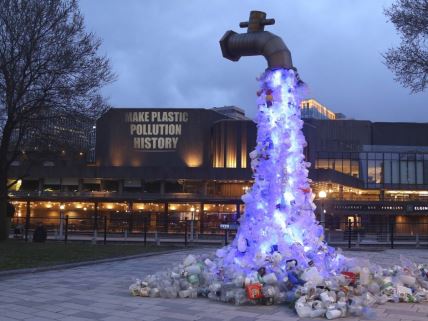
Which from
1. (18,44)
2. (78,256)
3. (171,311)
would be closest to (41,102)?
(18,44)

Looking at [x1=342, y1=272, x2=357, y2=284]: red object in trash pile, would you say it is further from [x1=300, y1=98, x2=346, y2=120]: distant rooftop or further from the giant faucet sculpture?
[x1=300, y1=98, x2=346, y2=120]: distant rooftop

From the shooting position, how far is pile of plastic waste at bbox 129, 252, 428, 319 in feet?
25.5

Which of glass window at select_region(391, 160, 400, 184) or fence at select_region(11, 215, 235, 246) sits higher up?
glass window at select_region(391, 160, 400, 184)

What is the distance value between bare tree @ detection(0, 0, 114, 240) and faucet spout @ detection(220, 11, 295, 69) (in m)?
13.1

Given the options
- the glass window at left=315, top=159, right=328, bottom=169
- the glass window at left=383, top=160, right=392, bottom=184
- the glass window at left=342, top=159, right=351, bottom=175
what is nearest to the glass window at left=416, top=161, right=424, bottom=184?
the glass window at left=383, top=160, right=392, bottom=184

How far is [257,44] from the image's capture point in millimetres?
10953

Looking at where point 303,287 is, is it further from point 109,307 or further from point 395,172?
point 395,172

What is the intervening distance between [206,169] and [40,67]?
5961 centimetres

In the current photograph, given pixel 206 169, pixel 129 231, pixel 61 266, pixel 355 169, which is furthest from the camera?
pixel 355 169

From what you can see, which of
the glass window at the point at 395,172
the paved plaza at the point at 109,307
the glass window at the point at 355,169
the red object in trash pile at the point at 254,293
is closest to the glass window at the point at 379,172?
the glass window at the point at 395,172

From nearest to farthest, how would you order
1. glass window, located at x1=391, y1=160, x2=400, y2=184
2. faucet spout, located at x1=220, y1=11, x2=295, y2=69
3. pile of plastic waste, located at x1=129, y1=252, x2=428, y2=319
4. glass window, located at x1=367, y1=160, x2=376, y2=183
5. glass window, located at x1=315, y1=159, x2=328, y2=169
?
pile of plastic waste, located at x1=129, y1=252, x2=428, y2=319, faucet spout, located at x1=220, y1=11, x2=295, y2=69, glass window, located at x1=315, y1=159, x2=328, y2=169, glass window, located at x1=367, y1=160, x2=376, y2=183, glass window, located at x1=391, y1=160, x2=400, y2=184

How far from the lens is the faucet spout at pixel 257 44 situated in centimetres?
→ 1077

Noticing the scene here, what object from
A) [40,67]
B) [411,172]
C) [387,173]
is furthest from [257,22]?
[411,172]

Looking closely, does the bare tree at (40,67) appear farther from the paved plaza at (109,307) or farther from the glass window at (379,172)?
the glass window at (379,172)
